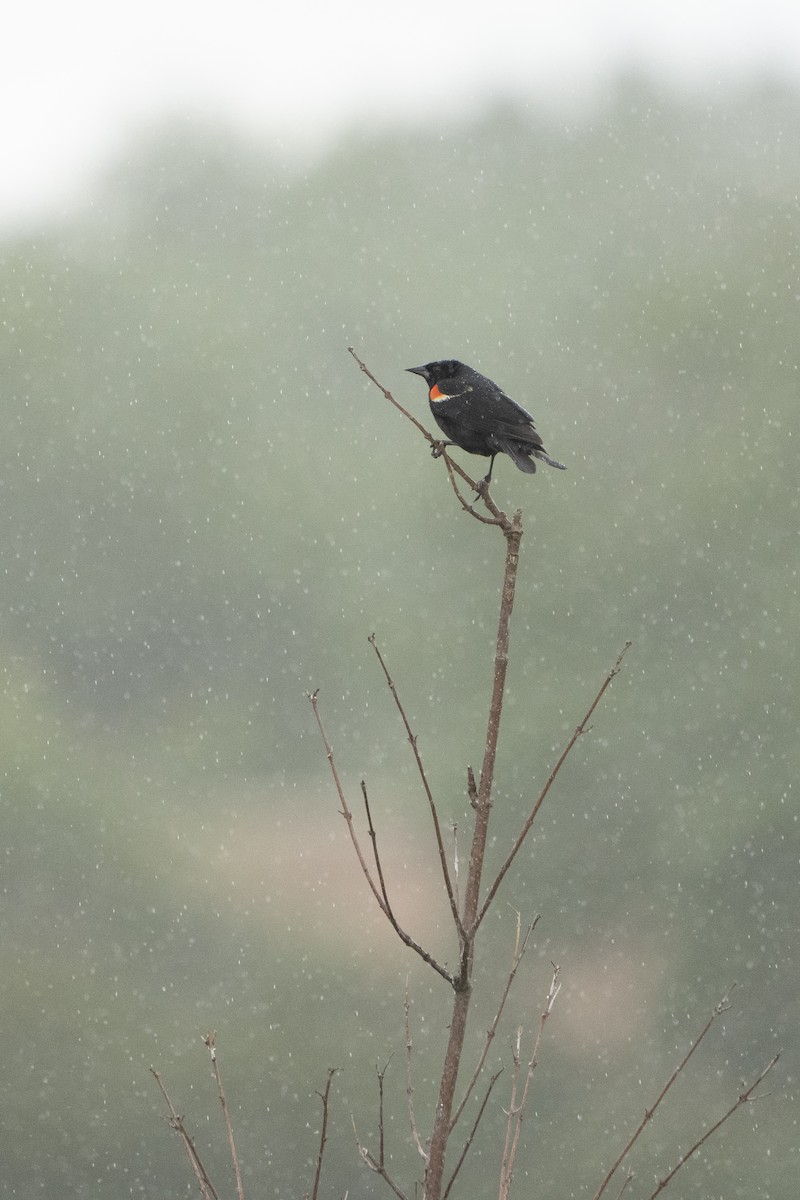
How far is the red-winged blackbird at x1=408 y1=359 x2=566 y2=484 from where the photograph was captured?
1236 mm

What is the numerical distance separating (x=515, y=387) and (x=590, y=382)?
0.27m

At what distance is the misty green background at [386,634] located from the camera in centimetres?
353

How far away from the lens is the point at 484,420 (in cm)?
126

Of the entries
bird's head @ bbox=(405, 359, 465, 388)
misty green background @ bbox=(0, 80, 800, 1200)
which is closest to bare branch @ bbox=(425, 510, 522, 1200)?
bird's head @ bbox=(405, 359, 465, 388)

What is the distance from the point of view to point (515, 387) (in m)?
3.96

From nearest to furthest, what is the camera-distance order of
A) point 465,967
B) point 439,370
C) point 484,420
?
point 465,967 < point 484,420 < point 439,370

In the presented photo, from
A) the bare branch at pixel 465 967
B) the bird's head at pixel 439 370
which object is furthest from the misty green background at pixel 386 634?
the bare branch at pixel 465 967

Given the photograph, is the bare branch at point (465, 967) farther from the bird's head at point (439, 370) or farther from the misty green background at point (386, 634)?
the misty green background at point (386, 634)

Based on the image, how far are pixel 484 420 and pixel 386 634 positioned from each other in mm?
2669

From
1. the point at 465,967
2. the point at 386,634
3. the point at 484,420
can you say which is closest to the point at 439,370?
the point at 484,420

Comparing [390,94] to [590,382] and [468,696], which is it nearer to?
[590,382]

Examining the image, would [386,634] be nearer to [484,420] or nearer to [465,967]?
[484,420]

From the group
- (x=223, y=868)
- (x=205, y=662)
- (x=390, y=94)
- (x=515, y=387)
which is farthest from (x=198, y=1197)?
(x=390, y=94)

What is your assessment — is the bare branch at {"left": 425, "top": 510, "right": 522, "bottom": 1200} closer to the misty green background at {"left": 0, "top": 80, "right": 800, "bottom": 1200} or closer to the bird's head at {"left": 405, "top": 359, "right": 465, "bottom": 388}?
the bird's head at {"left": 405, "top": 359, "right": 465, "bottom": 388}
